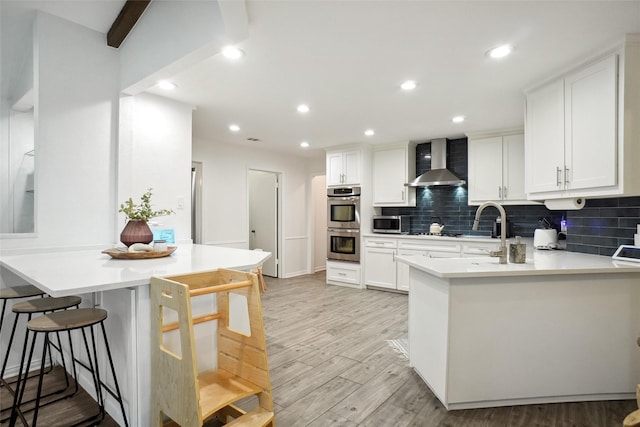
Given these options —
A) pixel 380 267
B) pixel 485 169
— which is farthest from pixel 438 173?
pixel 380 267

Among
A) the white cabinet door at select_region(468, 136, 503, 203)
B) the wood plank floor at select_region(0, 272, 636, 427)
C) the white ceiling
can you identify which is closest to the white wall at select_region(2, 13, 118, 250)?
the white ceiling

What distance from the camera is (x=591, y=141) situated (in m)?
2.33

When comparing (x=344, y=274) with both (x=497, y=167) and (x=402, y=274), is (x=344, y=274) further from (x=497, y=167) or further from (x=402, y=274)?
(x=497, y=167)

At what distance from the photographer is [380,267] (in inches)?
203

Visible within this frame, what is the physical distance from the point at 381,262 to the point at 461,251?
1.24 m

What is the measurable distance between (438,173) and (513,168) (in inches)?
37.3

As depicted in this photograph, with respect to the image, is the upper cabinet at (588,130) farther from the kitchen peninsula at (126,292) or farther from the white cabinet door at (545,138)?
the kitchen peninsula at (126,292)

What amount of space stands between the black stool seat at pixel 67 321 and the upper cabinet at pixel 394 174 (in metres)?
4.32

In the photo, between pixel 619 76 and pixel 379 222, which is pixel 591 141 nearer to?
pixel 619 76

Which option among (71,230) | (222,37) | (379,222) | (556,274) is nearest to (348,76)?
(222,37)

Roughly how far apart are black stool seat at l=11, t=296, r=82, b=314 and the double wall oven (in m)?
3.97

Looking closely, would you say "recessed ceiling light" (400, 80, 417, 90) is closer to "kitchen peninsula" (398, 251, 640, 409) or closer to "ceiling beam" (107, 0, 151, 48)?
"kitchen peninsula" (398, 251, 640, 409)

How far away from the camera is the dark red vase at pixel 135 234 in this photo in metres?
2.34

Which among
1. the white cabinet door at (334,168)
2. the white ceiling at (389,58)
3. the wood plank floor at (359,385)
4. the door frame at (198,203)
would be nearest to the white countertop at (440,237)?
the white cabinet door at (334,168)
